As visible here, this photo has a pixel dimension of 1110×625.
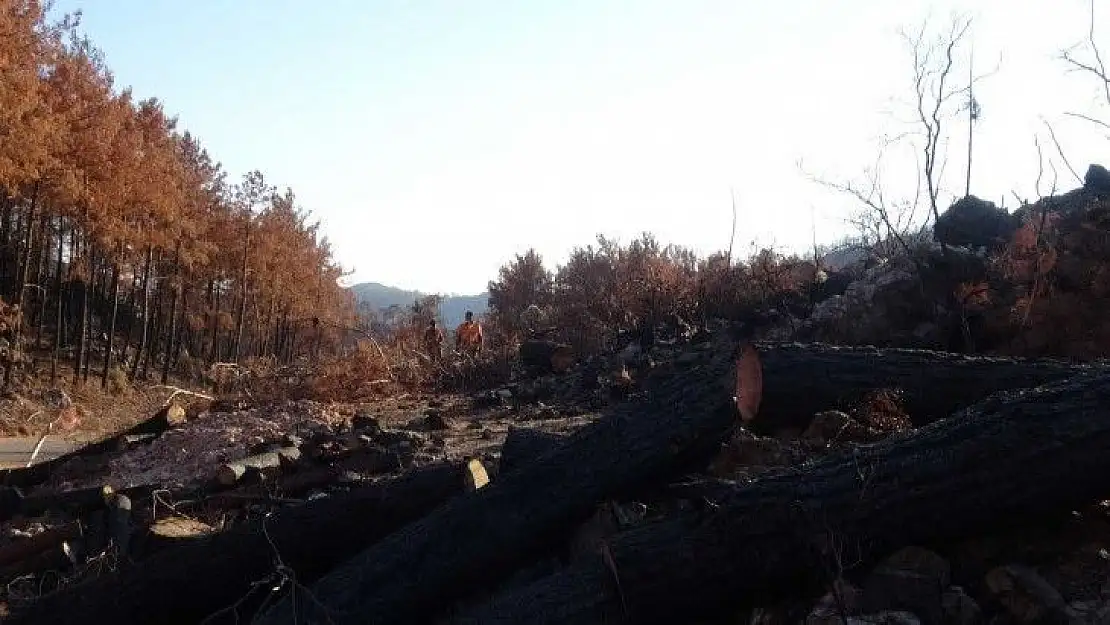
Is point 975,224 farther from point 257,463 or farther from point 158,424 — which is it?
point 158,424

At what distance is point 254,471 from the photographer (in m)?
7.25

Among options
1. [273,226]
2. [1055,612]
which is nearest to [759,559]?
[1055,612]

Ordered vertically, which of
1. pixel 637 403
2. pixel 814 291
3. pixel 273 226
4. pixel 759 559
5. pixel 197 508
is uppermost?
pixel 273 226

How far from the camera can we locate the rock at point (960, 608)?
320 cm


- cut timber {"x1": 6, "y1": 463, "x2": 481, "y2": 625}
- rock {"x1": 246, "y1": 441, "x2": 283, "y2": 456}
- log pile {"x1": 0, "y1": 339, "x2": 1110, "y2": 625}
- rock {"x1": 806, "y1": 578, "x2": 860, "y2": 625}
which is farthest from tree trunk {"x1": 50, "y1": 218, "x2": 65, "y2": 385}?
rock {"x1": 806, "y1": 578, "x2": 860, "y2": 625}

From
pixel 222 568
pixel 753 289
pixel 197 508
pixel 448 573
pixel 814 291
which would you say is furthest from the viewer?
pixel 753 289

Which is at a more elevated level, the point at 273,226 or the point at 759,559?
the point at 273,226

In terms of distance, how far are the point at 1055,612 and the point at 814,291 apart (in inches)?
450

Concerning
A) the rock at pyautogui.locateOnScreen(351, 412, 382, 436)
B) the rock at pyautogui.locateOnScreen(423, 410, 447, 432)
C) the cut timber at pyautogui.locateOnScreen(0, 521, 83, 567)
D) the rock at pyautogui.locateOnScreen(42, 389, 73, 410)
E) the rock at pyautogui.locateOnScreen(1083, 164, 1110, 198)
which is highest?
the rock at pyautogui.locateOnScreen(1083, 164, 1110, 198)

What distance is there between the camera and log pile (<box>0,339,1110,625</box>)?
3.48 m

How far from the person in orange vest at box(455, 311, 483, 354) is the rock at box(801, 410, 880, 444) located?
11721mm

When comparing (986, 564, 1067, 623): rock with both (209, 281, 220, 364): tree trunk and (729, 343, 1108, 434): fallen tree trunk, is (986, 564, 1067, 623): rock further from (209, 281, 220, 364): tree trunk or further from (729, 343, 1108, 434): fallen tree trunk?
(209, 281, 220, 364): tree trunk

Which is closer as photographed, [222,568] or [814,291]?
[222,568]

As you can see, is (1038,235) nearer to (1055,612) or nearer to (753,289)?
(753,289)
